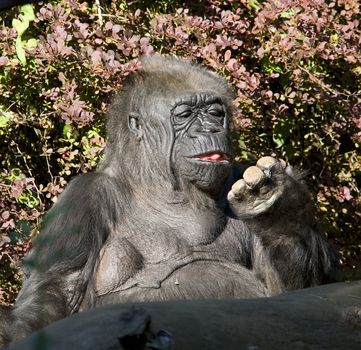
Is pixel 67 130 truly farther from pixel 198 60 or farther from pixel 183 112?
pixel 183 112

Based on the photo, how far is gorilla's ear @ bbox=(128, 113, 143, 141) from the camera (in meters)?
6.03

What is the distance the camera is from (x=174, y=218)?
5930 mm

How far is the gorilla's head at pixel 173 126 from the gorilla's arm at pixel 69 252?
28cm

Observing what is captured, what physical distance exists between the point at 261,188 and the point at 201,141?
1.27 feet

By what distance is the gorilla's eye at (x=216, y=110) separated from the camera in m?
5.96

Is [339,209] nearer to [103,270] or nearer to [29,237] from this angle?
[29,237]

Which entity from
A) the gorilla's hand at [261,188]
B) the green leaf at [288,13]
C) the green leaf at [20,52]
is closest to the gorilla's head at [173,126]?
the gorilla's hand at [261,188]

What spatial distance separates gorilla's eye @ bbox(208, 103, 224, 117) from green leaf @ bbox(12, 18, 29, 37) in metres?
1.99

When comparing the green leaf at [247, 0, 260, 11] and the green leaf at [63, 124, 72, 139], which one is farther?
the green leaf at [247, 0, 260, 11]

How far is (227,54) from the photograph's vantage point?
24.1 feet

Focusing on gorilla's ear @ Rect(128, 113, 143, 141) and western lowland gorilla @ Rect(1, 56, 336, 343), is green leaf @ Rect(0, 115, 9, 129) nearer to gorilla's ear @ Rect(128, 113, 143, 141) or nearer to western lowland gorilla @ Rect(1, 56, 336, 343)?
western lowland gorilla @ Rect(1, 56, 336, 343)

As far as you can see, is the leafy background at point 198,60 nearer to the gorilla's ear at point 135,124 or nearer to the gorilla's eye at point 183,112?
the gorilla's ear at point 135,124

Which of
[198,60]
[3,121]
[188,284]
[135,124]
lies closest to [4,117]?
[3,121]

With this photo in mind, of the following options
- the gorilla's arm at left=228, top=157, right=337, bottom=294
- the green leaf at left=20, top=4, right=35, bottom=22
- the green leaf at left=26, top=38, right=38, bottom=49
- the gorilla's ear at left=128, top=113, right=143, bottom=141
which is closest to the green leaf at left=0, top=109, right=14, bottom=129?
the green leaf at left=26, top=38, right=38, bottom=49
